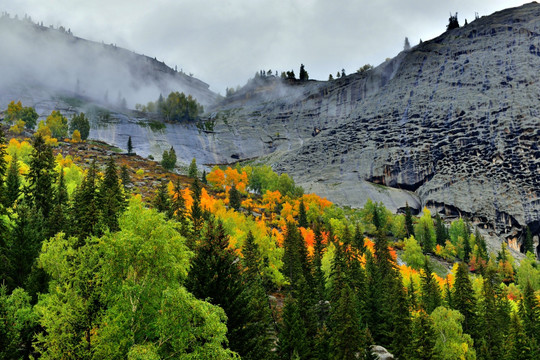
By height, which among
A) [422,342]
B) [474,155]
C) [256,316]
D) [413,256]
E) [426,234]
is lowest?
[413,256]

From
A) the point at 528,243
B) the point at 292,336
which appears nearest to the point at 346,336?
the point at 292,336

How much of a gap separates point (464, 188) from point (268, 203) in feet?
313

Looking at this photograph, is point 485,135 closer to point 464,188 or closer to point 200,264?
point 464,188

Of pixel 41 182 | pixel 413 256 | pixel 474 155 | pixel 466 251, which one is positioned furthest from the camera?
pixel 474 155

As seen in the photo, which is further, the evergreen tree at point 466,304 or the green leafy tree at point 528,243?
the green leafy tree at point 528,243

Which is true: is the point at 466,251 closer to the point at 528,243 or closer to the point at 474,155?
the point at 528,243

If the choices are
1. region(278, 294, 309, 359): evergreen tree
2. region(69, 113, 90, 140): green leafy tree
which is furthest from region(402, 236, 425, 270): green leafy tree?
region(69, 113, 90, 140): green leafy tree

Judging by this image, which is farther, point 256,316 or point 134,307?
point 256,316

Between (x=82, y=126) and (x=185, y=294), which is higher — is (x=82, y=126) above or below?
above

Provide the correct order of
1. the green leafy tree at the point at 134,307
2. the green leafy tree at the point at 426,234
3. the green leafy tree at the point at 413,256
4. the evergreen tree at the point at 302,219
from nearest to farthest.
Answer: the green leafy tree at the point at 134,307 → the green leafy tree at the point at 413,256 → the evergreen tree at the point at 302,219 → the green leafy tree at the point at 426,234

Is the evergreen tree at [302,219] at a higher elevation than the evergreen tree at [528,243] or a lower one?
higher

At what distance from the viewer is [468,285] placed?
194ft

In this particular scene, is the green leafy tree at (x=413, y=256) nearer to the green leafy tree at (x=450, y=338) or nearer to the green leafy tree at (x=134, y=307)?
the green leafy tree at (x=450, y=338)

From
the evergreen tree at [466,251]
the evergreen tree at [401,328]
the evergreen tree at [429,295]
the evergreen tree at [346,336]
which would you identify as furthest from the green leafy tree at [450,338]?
the evergreen tree at [466,251]
